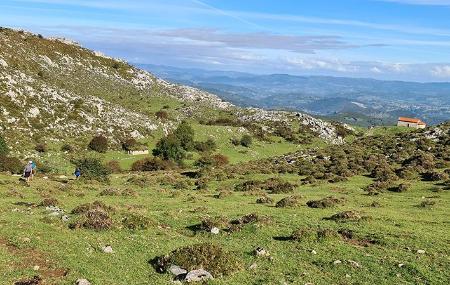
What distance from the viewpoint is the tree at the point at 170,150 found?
82812 millimetres

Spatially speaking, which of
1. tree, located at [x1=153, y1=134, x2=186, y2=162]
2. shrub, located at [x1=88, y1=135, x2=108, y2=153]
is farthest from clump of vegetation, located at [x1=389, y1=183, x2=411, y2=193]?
shrub, located at [x1=88, y1=135, x2=108, y2=153]

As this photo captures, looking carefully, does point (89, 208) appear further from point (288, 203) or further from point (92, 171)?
point (92, 171)

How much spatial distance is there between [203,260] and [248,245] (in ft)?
14.4

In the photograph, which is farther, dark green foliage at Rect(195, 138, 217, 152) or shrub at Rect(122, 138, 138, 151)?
dark green foliage at Rect(195, 138, 217, 152)

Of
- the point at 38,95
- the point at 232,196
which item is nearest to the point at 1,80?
the point at 38,95

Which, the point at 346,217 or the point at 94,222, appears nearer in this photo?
the point at 94,222

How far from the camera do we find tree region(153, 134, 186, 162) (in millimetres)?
82812

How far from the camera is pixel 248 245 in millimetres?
21641

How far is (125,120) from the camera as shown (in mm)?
96688

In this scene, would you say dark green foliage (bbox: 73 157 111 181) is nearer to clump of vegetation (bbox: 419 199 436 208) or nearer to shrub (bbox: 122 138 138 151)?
shrub (bbox: 122 138 138 151)

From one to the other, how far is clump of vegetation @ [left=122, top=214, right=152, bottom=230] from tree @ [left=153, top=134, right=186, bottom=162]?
57313 mm

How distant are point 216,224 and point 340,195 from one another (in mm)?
19047

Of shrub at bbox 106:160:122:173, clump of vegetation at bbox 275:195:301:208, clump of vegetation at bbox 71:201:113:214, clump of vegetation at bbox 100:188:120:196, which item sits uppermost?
clump of vegetation at bbox 71:201:113:214

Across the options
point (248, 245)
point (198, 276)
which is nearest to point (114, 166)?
point (248, 245)
